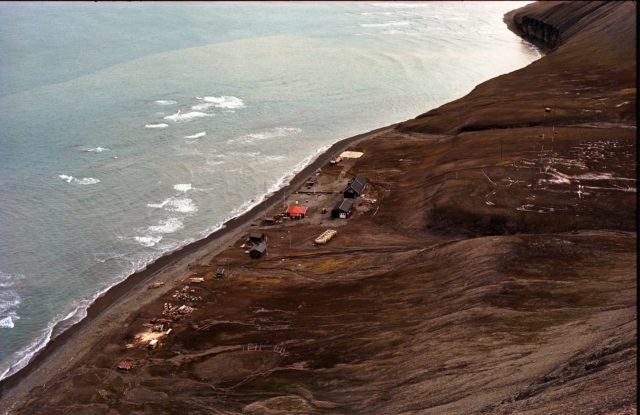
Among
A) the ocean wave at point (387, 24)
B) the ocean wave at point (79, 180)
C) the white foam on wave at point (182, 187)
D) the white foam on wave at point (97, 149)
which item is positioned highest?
the ocean wave at point (387, 24)

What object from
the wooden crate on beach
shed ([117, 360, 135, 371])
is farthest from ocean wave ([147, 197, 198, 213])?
shed ([117, 360, 135, 371])

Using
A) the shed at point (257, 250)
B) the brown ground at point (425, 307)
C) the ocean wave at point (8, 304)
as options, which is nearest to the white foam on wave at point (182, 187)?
the brown ground at point (425, 307)

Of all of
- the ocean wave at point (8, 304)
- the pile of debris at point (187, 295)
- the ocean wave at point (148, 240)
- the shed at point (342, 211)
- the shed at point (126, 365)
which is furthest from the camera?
the shed at point (342, 211)

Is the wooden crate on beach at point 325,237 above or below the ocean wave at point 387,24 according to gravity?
below

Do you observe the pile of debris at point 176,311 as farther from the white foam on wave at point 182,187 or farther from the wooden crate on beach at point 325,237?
the white foam on wave at point 182,187

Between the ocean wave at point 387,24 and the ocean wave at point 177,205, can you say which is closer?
the ocean wave at point 177,205

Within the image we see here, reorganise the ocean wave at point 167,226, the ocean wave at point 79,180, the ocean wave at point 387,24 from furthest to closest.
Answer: the ocean wave at point 387,24, the ocean wave at point 79,180, the ocean wave at point 167,226
